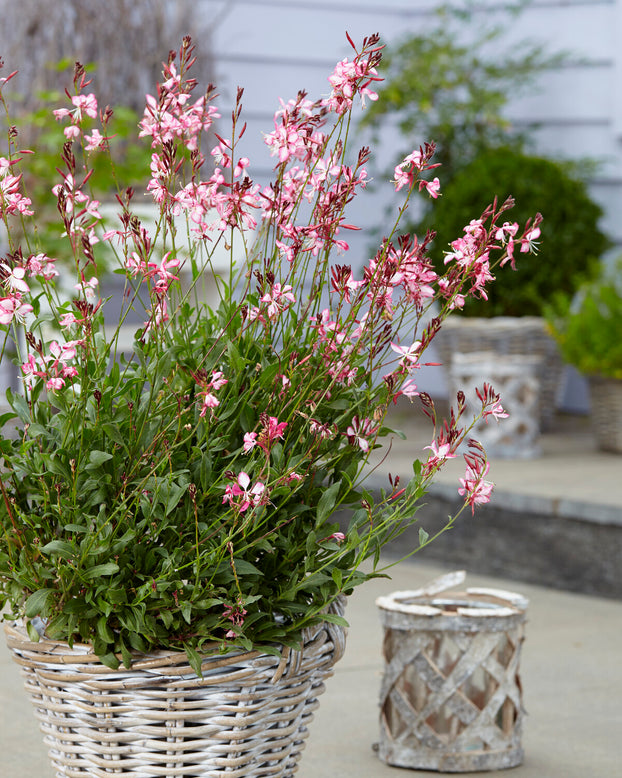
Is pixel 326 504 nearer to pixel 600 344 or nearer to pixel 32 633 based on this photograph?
pixel 32 633

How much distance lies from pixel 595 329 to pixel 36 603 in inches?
119

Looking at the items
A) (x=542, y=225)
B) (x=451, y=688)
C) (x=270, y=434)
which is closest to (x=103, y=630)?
(x=270, y=434)

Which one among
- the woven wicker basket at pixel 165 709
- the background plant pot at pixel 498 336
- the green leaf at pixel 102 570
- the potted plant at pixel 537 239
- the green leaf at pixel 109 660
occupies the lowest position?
the woven wicker basket at pixel 165 709

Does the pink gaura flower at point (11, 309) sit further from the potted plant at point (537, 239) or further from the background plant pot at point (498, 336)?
the potted plant at point (537, 239)

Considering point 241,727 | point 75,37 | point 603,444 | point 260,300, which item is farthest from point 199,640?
point 75,37

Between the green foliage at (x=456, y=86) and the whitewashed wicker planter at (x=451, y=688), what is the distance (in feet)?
11.6

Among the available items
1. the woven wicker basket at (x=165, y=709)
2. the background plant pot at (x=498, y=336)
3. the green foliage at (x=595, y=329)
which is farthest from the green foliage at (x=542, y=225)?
the woven wicker basket at (x=165, y=709)

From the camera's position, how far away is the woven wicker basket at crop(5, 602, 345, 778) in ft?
4.42

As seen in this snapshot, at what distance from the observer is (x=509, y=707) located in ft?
6.77

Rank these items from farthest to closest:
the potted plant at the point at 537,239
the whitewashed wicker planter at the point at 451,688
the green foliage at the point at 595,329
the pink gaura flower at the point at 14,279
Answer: the potted plant at the point at 537,239 < the green foliage at the point at 595,329 < the whitewashed wicker planter at the point at 451,688 < the pink gaura flower at the point at 14,279

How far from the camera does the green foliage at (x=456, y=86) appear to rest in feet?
17.4

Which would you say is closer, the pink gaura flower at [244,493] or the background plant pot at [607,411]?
the pink gaura flower at [244,493]

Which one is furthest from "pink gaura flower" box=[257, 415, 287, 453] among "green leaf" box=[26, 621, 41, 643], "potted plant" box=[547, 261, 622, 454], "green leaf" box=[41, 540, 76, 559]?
"potted plant" box=[547, 261, 622, 454]

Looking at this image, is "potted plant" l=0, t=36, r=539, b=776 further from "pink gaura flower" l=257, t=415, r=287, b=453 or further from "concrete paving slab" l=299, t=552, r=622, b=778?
"concrete paving slab" l=299, t=552, r=622, b=778
